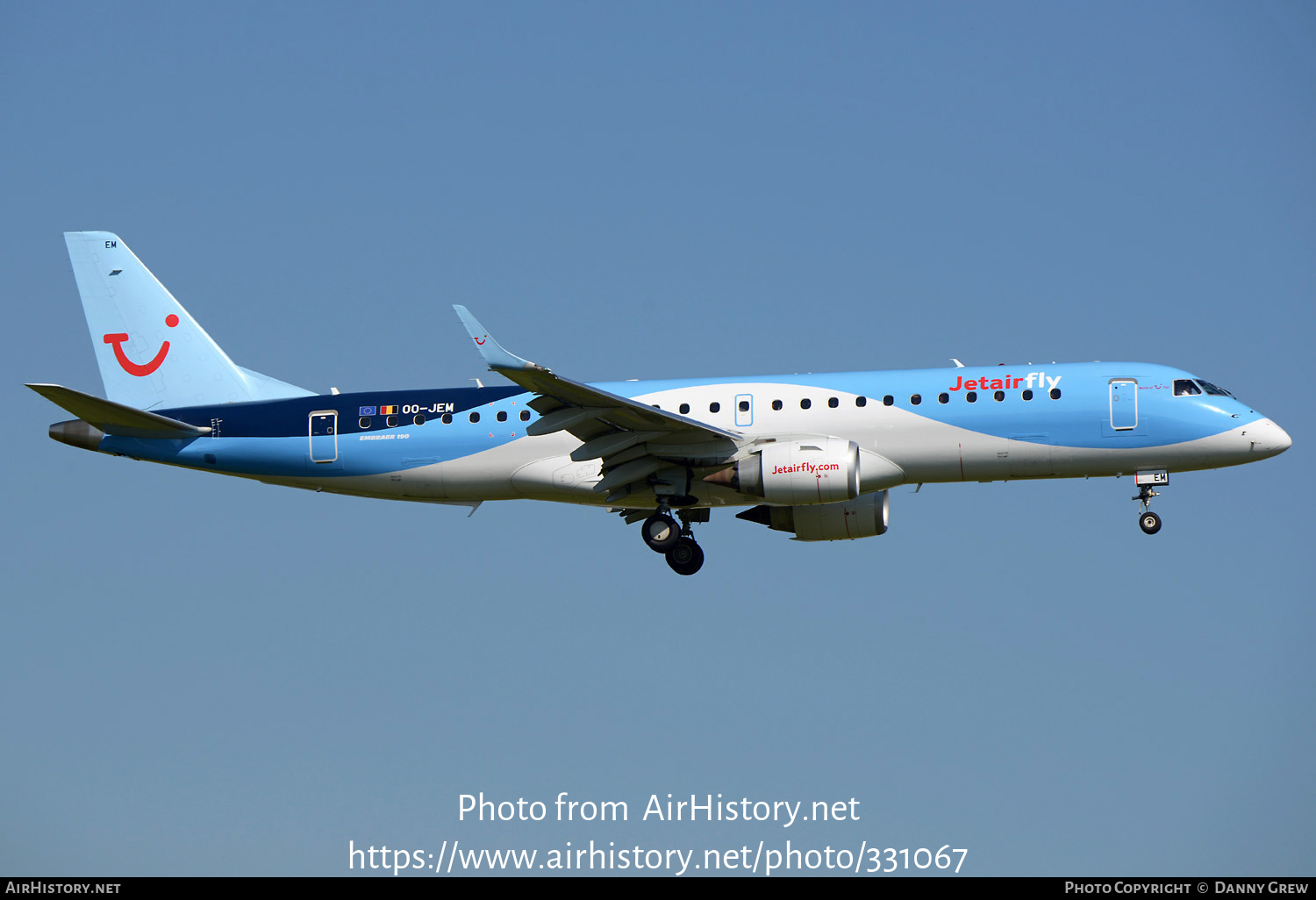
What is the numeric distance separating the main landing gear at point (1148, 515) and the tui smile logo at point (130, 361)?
26.6 meters

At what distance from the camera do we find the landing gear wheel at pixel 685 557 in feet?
125

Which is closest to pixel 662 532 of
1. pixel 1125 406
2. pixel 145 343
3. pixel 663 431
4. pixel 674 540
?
pixel 674 540

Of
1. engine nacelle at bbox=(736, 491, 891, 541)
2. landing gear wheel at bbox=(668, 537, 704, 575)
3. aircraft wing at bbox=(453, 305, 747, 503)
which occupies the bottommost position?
landing gear wheel at bbox=(668, 537, 704, 575)

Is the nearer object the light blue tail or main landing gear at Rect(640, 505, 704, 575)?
main landing gear at Rect(640, 505, 704, 575)

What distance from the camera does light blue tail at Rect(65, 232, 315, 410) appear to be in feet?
133

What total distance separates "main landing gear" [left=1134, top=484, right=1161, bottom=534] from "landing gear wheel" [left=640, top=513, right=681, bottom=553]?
11554 millimetres

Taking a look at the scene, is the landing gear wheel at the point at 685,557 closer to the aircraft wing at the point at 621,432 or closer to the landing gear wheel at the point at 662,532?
the landing gear wheel at the point at 662,532

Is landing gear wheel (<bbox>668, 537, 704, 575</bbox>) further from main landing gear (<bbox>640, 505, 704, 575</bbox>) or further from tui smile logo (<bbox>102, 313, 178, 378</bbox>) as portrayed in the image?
tui smile logo (<bbox>102, 313, 178, 378</bbox>)

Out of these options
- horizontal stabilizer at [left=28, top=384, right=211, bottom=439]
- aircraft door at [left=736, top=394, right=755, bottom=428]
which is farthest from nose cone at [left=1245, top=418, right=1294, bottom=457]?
horizontal stabilizer at [left=28, top=384, right=211, bottom=439]

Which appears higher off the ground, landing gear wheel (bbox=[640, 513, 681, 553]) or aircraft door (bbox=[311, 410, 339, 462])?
aircraft door (bbox=[311, 410, 339, 462])

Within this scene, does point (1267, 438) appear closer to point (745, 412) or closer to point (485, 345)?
point (745, 412)

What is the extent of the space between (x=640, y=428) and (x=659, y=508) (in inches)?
121
